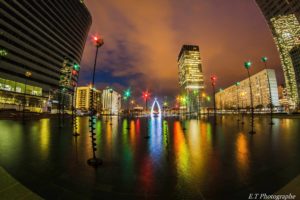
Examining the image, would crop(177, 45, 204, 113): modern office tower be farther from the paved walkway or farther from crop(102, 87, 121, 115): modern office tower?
the paved walkway

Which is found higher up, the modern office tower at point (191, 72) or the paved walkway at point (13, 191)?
the modern office tower at point (191, 72)

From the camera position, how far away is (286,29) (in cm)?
10094

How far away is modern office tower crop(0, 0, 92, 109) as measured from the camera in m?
61.0

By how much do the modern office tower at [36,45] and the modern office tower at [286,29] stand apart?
11211 cm

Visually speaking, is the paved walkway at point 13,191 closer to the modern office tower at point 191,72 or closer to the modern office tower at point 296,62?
the modern office tower at point 296,62

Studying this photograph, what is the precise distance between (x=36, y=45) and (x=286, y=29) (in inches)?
5314

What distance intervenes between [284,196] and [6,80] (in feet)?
258

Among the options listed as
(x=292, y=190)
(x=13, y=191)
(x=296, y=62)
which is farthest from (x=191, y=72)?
(x=13, y=191)

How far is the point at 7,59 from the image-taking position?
61156mm

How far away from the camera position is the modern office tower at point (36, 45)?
61.0 metres

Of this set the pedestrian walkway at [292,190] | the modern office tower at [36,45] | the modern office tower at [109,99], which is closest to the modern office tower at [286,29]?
the modern office tower at [109,99]

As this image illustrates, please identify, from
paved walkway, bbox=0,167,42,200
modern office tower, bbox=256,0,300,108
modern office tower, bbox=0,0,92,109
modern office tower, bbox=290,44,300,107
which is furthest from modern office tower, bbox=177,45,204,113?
paved walkway, bbox=0,167,42,200

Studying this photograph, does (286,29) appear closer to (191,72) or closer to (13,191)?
(191,72)

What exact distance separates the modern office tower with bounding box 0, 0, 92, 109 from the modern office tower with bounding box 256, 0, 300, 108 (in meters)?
112
